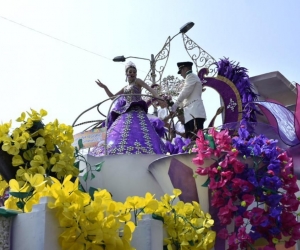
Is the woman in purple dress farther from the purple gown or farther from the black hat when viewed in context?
the black hat

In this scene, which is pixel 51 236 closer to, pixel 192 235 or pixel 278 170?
pixel 192 235

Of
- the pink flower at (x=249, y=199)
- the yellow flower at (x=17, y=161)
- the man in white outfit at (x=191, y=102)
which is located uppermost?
the man in white outfit at (x=191, y=102)

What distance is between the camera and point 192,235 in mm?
3465

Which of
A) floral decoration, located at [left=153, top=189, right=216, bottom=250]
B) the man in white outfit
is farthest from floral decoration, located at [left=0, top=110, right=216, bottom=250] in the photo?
the man in white outfit

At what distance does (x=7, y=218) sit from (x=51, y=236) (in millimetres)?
265

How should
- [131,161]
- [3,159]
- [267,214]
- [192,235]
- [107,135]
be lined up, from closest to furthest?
1. [192,235]
2. [3,159]
3. [267,214]
4. [131,161]
5. [107,135]

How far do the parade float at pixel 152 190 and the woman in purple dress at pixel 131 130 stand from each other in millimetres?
255

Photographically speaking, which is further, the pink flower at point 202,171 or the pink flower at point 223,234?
the pink flower at point 202,171

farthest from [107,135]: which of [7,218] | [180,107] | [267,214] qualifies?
[7,218]

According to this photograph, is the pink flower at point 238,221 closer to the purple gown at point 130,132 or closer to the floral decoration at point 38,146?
the purple gown at point 130,132

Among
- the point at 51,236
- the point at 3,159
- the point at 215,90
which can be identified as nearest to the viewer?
the point at 51,236

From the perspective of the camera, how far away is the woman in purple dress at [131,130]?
536cm

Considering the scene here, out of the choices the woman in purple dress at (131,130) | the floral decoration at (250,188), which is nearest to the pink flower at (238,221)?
the floral decoration at (250,188)

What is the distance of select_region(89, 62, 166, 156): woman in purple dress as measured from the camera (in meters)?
5.36
